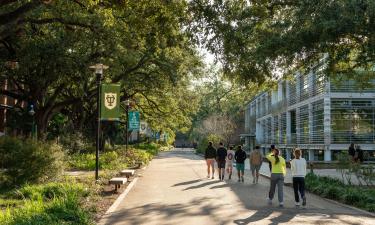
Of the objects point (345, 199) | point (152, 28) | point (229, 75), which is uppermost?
point (152, 28)

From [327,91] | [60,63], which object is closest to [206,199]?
[60,63]

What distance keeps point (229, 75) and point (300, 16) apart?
9.06 feet

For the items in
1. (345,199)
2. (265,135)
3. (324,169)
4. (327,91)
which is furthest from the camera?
(265,135)

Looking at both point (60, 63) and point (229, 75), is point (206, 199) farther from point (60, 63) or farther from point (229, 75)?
point (60, 63)

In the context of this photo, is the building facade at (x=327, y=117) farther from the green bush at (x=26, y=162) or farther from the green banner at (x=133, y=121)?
the green bush at (x=26, y=162)

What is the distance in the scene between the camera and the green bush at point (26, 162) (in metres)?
15.7

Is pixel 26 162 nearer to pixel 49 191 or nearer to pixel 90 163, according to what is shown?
pixel 49 191

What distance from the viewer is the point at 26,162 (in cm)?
1586

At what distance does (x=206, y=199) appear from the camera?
14602 mm

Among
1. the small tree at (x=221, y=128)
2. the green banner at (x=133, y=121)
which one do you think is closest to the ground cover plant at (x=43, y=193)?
the green banner at (x=133, y=121)

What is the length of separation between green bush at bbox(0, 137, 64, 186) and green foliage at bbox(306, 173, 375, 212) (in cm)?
862

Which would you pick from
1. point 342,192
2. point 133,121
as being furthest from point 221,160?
point 133,121

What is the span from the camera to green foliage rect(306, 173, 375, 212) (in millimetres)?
14234

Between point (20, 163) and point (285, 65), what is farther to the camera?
point (285, 65)
